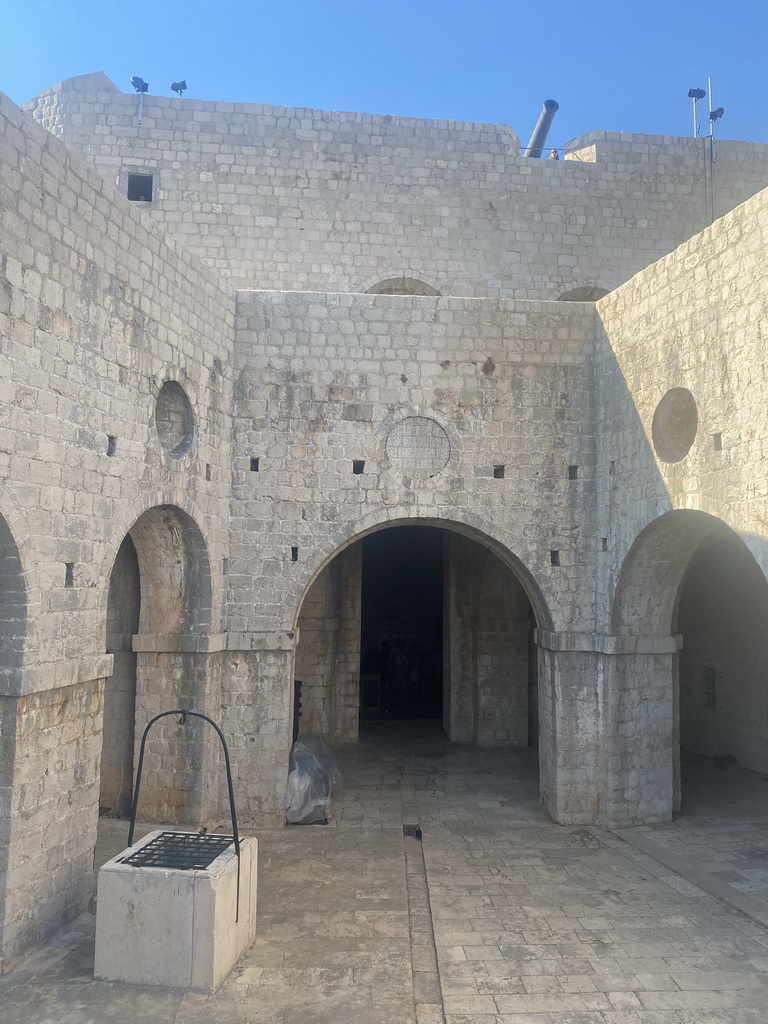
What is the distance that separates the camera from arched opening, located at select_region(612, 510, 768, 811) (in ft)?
31.9

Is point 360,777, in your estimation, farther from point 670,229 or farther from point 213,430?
point 670,229

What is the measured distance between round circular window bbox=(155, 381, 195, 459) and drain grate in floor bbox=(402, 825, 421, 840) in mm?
5795

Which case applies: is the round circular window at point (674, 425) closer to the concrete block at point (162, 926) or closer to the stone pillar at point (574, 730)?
the stone pillar at point (574, 730)

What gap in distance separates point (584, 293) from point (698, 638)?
723cm

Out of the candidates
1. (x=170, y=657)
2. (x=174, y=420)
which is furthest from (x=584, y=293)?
(x=170, y=657)

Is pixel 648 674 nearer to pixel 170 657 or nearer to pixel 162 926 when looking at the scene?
pixel 170 657

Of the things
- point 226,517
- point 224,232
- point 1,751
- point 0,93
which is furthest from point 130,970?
point 224,232

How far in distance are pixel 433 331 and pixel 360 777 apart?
7.41m

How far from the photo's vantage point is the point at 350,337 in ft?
33.9

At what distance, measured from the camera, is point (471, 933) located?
278 inches

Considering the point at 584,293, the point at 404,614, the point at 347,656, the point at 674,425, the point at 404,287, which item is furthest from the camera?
the point at 404,614

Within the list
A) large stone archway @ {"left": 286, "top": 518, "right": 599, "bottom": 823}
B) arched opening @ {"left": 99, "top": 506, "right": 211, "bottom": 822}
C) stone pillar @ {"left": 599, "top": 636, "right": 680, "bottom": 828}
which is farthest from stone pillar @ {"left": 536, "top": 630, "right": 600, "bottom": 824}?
arched opening @ {"left": 99, "top": 506, "right": 211, "bottom": 822}

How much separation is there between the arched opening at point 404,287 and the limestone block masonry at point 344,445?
61mm

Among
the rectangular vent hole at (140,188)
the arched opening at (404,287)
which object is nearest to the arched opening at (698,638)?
the arched opening at (404,287)
